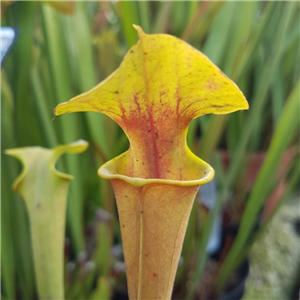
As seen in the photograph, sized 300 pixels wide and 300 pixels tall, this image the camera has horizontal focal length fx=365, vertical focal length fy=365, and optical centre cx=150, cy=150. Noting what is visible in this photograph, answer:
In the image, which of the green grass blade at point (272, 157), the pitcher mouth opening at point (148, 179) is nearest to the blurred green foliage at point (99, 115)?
the green grass blade at point (272, 157)

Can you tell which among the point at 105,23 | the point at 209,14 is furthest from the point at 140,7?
the point at 105,23

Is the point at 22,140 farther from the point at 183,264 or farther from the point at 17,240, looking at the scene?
the point at 183,264

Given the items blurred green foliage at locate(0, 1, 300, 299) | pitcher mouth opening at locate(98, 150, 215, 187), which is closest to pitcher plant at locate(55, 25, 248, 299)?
pitcher mouth opening at locate(98, 150, 215, 187)

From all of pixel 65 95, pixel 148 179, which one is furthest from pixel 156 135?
pixel 65 95

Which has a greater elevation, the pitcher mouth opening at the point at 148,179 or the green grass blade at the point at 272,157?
the pitcher mouth opening at the point at 148,179

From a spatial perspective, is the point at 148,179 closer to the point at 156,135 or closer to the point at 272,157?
the point at 156,135

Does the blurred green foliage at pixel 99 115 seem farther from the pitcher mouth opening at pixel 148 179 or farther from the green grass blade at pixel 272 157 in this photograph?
the pitcher mouth opening at pixel 148 179
